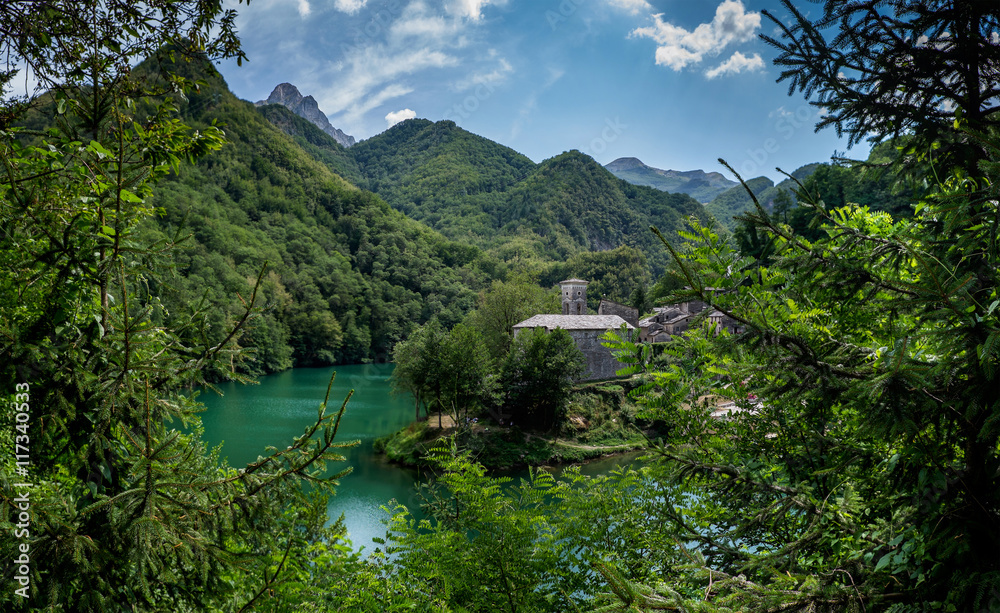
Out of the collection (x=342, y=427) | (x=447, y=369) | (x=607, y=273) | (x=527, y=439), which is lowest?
(x=527, y=439)

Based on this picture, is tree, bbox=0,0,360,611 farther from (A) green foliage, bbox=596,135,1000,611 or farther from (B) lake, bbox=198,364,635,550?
(B) lake, bbox=198,364,635,550

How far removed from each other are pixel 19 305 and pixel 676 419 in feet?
12.2

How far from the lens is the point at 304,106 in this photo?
550 feet

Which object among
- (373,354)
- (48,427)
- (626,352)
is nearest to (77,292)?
(48,427)

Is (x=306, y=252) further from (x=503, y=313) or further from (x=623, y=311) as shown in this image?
(x=623, y=311)

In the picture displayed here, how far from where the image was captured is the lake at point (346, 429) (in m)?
18.0

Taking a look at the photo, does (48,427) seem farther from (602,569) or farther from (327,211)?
(327,211)

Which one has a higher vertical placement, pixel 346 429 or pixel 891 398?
pixel 891 398

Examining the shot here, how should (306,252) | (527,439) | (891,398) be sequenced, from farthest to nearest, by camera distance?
(306,252), (527,439), (891,398)

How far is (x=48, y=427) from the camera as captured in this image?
2.00 meters

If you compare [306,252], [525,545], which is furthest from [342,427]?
[306,252]

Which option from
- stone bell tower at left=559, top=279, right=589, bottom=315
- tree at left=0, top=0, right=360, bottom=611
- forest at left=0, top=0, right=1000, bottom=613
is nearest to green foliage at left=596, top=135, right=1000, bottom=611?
forest at left=0, top=0, right=1000, bottom=613

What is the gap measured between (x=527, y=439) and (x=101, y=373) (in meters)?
24.0

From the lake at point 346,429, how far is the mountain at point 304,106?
142 meters
